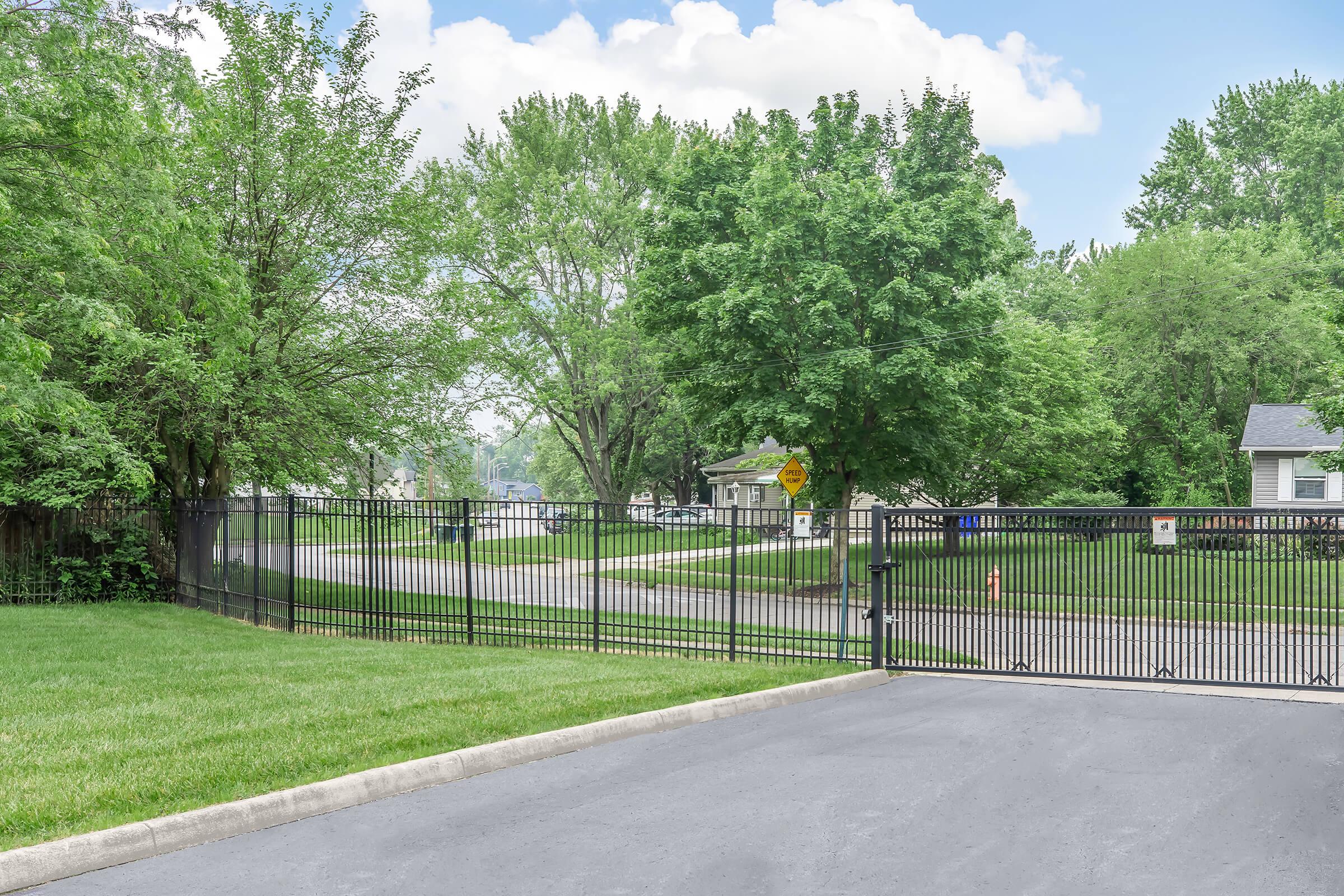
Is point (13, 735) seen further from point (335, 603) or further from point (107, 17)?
point (107, 17)

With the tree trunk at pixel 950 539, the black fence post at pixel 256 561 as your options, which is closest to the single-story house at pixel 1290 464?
the tree trunk at pixel 950 539

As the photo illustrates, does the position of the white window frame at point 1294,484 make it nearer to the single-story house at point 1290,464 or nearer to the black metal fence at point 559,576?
the single-story house at point 1290,464

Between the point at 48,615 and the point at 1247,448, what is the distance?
34.2 metres

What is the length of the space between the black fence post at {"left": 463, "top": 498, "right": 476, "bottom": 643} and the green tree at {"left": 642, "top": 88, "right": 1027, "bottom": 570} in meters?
10.3

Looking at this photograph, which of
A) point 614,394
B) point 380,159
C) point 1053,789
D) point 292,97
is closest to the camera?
point 1053,789

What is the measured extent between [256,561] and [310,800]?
37.6 ft

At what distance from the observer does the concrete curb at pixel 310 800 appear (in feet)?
17.7

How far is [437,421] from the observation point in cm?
2122

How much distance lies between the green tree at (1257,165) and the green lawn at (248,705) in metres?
57.3

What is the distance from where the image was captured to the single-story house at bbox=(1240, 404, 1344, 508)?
33.4 meters

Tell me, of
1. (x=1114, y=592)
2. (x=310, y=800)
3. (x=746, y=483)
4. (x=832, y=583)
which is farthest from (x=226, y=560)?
(x=746, y=483)

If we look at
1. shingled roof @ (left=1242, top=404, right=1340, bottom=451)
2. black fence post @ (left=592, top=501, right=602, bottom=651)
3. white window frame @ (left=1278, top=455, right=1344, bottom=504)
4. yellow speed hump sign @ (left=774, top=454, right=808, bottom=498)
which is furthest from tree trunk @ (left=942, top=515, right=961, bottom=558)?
white window frame @ (left=1278, top=455, right=1344, bottom=504)

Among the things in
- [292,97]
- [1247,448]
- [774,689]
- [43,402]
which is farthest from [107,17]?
[1247,448]

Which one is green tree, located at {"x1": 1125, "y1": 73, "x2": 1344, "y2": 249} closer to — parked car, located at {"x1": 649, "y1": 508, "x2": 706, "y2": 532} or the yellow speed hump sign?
the yellow speed hump sign
